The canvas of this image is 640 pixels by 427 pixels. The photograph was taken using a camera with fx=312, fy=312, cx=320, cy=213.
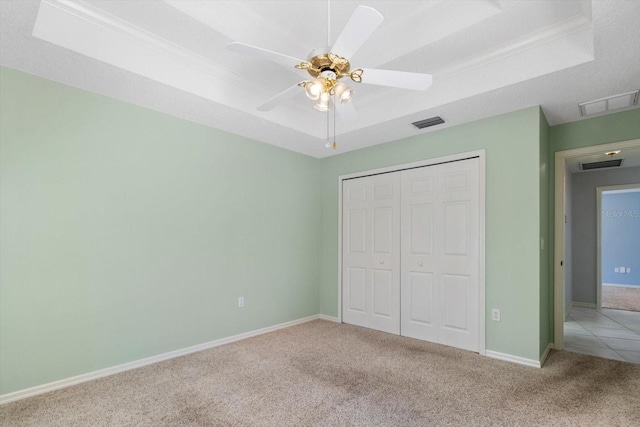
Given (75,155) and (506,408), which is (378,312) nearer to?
(506,408)

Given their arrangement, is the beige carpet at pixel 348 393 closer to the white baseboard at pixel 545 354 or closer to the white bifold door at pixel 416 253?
the white baseboard at pixel 545 354

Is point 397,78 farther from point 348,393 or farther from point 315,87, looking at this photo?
point 348,393

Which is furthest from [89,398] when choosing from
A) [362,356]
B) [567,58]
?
[567,58]

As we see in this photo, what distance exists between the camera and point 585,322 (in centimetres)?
441

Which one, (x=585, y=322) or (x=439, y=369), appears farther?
(x=585, y=322)

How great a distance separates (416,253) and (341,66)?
252 cm

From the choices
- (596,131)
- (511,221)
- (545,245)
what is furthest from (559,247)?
(596,131)

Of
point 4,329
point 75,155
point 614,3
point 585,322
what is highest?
point 614,3

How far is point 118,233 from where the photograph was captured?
2.79 m

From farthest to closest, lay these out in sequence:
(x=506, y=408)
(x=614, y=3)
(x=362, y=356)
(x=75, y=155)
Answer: (x=362, y=356) < (x=75, y=155) < (x=506, y=408) < (x=614, y=3)

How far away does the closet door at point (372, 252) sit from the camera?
3939 millimetres

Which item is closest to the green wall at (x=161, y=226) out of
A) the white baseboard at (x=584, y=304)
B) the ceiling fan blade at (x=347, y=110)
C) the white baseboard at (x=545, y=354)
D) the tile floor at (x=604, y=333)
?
the white baseboard at (x=545, y=354)

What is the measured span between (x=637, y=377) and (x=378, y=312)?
7.83 feet

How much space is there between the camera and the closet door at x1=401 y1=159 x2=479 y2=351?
10.8 ft
